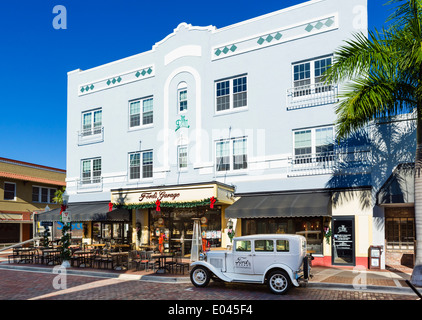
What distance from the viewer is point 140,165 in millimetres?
24109

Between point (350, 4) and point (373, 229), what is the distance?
398 inches

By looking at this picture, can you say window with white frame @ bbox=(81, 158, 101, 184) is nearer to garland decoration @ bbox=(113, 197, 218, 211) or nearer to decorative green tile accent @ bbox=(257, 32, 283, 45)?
garland decoration @ bbox=(113, 197, 218, 211)

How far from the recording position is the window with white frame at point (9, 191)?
35.9 m

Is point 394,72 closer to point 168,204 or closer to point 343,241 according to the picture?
Result: point 343,241

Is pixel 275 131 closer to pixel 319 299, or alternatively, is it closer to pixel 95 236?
pixel 319 299

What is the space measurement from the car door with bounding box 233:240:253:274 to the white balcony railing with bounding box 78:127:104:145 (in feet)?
52.0

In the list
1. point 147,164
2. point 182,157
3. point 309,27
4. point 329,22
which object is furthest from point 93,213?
point 329,22

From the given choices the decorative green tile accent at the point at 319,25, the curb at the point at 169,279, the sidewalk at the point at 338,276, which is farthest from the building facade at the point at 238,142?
the curb at the point at 169,279

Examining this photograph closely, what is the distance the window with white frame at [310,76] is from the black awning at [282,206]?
16.1ft

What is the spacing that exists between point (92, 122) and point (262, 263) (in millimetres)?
18365

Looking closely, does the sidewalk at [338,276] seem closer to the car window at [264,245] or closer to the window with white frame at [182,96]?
the car window at [264,245]

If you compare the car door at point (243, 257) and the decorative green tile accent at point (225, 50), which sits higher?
the decorative green tile accent at point (225, 50)

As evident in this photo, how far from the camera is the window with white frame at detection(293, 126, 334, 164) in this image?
1834 centimetres

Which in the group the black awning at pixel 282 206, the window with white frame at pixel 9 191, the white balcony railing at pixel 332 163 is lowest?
the black awning at pixel 282 206
